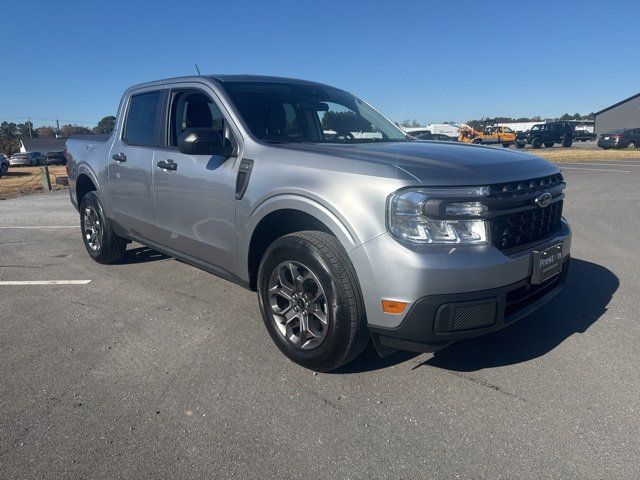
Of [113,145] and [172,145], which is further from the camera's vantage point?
[113,145]

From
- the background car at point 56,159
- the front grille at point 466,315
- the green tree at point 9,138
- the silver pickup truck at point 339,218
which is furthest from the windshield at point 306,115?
the green tree at point 9,138

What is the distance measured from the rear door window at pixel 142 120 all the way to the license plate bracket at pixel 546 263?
3.37 meters

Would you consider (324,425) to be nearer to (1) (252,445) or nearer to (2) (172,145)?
(1) (252,445)

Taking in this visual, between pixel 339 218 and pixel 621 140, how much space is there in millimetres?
40384

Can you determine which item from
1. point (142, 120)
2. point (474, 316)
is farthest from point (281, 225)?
point (142, 120)

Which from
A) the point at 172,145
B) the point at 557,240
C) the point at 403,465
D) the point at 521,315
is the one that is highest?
the point at 172,145

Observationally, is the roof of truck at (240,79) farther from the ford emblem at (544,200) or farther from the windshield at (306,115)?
the ford emblem at (544,200)

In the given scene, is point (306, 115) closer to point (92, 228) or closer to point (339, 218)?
point (339, 218)

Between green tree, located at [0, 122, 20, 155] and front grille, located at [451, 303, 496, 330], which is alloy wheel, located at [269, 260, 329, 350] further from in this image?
green tree, located at [0, 122, 20, 155]

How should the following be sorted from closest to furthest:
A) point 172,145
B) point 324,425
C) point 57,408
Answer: point 324,425, point 57,408, point 172,145

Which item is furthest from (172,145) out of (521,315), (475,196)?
(521,315)

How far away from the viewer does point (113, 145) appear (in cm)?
527

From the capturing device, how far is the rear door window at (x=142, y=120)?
4.72 meters

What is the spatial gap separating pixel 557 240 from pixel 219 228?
2381mm
